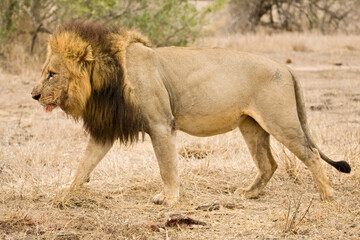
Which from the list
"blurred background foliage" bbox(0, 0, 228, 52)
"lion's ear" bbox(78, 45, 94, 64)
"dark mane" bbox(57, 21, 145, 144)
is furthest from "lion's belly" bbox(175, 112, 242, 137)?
"blurred background foliage" bbox(0, 0, 228, 52)

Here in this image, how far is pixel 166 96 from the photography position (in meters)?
4.20

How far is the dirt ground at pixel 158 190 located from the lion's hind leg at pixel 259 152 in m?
0.12

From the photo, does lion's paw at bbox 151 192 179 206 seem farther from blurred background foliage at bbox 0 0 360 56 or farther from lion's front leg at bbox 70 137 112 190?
blurred background foliage at bbox 0 0 360 56

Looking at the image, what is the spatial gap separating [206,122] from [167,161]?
44cm

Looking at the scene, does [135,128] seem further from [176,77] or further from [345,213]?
[345,213]

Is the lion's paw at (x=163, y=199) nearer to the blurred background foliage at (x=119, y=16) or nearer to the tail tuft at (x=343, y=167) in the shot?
the tail tuft at (x=343, y=167)

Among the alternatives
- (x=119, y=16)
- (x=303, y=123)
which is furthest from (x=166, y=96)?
(x=119, y=16)

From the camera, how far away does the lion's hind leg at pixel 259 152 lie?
4.62m

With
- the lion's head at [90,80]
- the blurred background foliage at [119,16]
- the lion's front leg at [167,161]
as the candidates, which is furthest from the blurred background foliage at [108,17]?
the lion's front leg at [167,161]

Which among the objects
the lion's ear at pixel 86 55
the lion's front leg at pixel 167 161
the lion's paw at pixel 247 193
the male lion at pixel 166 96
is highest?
the lion's ear at pixel 86 55

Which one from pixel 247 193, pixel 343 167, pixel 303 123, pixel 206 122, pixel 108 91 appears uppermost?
pixel 108 91

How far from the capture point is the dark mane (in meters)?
4.08

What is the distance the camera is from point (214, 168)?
5.12 m

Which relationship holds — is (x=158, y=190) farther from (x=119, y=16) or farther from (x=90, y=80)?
(x=119, y=16)
